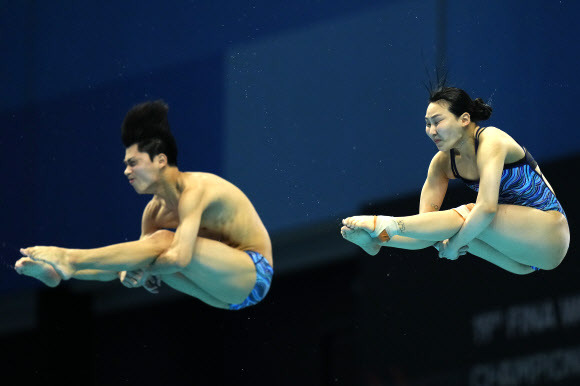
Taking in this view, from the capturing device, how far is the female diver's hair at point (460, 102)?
575cm

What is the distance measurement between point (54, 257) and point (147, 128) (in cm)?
88

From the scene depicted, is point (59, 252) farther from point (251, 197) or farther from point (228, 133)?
point (228, 133)

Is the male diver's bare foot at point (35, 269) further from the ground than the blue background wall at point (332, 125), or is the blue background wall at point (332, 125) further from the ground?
the blue background wall at point (332, 125)

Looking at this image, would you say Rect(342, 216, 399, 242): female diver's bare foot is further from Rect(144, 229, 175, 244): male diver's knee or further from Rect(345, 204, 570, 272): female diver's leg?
Rect(144, 229, 175, 244): male diver's knee

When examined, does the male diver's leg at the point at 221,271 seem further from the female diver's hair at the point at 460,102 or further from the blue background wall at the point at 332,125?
the blue background wall at the point at 332,125

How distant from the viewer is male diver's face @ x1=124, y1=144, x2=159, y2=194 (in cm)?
573

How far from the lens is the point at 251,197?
7531 millimetres

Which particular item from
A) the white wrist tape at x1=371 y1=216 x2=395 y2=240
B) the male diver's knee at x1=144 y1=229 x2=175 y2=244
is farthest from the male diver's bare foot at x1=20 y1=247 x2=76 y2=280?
the white wrist tape at x1=371 y1=216 x2=395 y2=240

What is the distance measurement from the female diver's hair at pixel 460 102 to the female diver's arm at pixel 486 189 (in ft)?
Answer: 0.63

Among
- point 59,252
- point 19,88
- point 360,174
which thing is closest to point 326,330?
point 360,174

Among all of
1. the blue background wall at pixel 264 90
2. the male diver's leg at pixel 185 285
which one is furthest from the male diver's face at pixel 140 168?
the blue background wall at pixel 264 90

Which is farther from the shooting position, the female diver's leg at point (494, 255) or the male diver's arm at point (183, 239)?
the female diver's leg at point (494, 255)

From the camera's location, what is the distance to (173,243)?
5609 millimetres

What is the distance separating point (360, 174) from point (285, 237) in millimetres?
942
